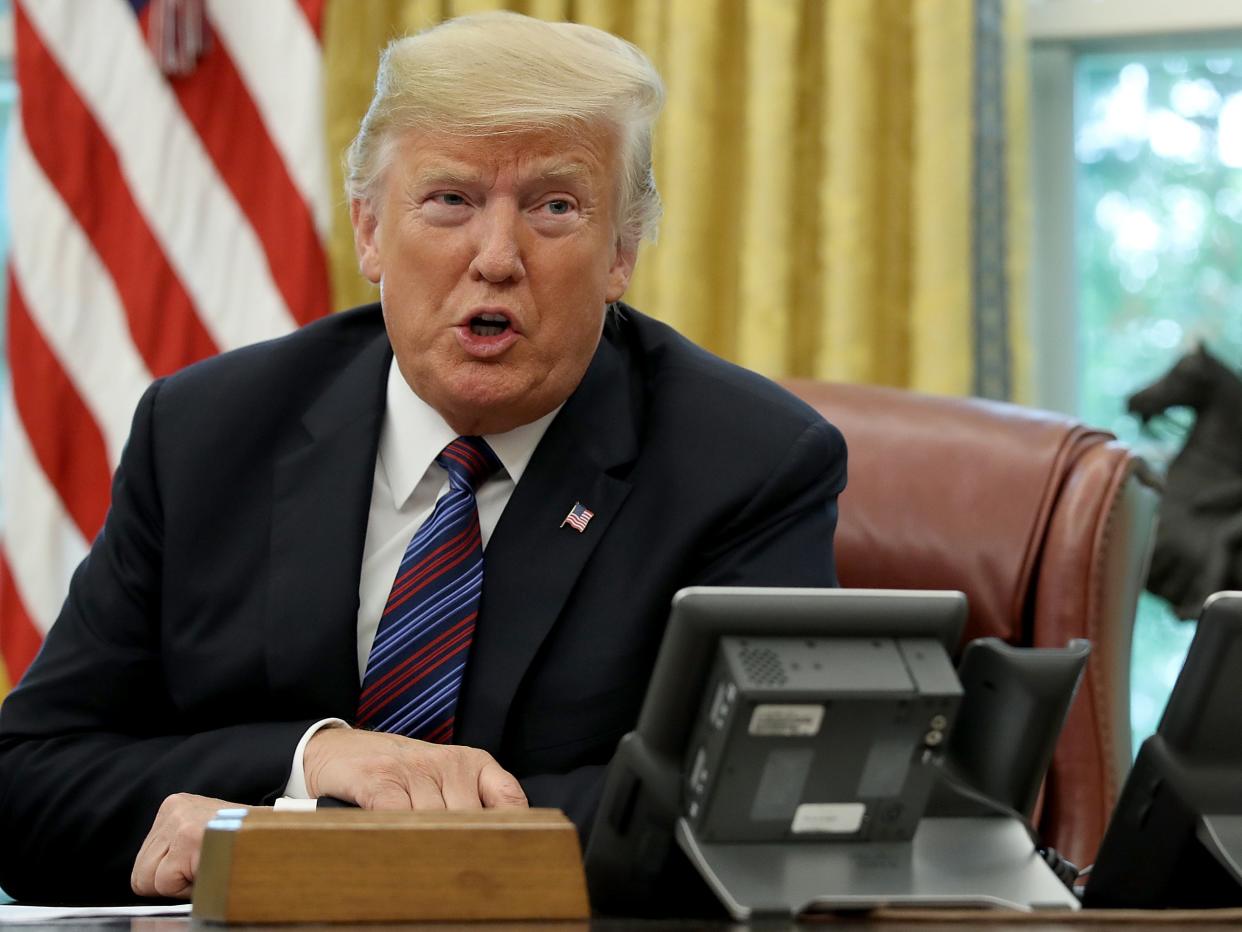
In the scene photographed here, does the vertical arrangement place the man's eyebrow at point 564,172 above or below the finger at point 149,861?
above

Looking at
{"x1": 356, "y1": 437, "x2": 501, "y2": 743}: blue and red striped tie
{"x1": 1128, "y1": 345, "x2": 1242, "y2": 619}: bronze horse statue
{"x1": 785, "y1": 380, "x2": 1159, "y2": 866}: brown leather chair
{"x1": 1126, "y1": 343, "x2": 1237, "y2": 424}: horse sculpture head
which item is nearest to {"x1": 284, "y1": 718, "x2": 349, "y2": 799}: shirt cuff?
{"x1": 356, "y1": 437, "x2": 501, "y2": 743}: blue and red striped tie

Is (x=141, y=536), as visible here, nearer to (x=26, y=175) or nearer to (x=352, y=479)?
(x=352, y=479)

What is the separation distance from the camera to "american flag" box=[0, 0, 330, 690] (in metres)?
3.20

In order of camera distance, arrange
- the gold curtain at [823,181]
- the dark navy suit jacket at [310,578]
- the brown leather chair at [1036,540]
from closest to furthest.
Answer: the dark navy suit jacket at [310,578] < the brown leather chair at [1036,540] < the gold curtain at [823,181]

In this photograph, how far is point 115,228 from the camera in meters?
3.23

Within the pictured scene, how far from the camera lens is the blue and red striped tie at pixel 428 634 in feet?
5.44

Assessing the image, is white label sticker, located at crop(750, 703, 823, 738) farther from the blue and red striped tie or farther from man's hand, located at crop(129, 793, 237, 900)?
the blue and red striped tie

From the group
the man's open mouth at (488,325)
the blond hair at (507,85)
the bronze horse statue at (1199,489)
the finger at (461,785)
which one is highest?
the blond hair at (507,85)

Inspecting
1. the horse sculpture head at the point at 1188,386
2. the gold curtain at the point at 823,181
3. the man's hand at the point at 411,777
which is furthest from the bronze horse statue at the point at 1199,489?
the man's hand at the point at 411,777

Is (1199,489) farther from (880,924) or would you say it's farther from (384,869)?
(384,869)

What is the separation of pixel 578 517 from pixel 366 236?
1.44 feet

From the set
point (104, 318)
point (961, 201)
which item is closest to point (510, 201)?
point (961, 201)

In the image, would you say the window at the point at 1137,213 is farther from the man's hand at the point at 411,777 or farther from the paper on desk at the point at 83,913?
the paper on desk at the point at 83,913

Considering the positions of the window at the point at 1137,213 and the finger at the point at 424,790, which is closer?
the finger at the point at 424,790
